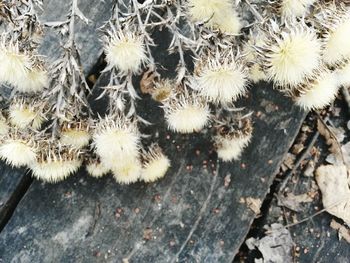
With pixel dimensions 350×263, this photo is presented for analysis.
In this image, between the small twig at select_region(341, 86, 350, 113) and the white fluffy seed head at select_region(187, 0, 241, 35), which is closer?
the white fluffy seed head at select_region(187, 0, 241, 35)

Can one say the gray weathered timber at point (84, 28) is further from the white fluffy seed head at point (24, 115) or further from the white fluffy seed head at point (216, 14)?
the white fluffy seed head at point (216, 14)

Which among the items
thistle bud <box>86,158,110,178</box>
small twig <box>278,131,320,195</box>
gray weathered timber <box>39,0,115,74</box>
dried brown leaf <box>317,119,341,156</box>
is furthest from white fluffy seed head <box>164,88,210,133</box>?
dried brown leaf <box>317,119,341,156</box>

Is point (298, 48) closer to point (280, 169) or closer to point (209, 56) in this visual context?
point (209, 56)

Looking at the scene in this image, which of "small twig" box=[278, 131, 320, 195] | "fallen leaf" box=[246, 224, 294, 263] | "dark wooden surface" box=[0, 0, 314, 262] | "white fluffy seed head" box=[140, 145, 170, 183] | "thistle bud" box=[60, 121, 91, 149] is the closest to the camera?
"thistle bud" box=[60, 121, 91, 149]

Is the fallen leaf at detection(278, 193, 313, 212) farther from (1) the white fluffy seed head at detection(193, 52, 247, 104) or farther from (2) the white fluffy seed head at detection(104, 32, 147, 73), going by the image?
(2) the white fluffy seed head at detection(104, 32, 147, 73)

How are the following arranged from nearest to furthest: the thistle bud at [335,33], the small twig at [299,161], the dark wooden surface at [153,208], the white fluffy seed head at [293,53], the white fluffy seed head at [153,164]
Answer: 1. the white fluffy seed head at [293,53]
2. the thistle bud at [335,33]
3. the white fluffy seed head at [153,164]
4. the dark wooden surface at [153,208]
5. the small twig at [299,161]

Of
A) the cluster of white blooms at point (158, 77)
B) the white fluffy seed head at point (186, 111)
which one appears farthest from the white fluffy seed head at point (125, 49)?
the white fluffy seed head at point (186, 111)
